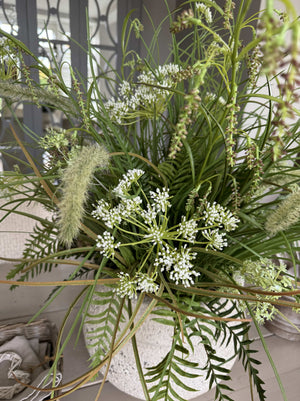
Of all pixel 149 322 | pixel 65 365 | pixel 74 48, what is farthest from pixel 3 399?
pixel 74 48

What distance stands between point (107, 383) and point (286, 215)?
1.25 ft

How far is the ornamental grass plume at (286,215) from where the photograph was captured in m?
0.30

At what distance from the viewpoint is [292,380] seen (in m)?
0.53

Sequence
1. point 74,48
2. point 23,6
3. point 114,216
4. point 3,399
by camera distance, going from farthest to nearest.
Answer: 1. point 74,48
2. point 23,6
3. point 3,399
4. point 114,216

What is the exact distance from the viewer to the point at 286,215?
1.00ft

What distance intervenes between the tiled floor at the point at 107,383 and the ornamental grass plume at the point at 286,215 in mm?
313

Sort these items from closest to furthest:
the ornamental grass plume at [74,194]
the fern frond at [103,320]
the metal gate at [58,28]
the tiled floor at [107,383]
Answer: the ornamental grass plume at [74,194] → the fern frond at [103,320] → the tiled floor at [107,383] → the metal gate at [58,28]

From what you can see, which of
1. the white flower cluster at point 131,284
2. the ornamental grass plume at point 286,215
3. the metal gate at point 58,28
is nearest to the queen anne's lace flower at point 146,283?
the white flower cluster at point 131,284

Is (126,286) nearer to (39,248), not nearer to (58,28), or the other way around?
(39,248)

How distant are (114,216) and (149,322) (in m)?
0.14

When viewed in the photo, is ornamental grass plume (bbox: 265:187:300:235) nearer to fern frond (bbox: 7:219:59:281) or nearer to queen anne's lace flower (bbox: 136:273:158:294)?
queen anne's lace flower (bbox: 136:273:158:294)

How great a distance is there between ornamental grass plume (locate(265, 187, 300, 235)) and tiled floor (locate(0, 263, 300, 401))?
0.31 metres

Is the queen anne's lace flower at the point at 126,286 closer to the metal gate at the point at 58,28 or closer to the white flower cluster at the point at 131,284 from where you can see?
the white flower cluster at the point at 131,284

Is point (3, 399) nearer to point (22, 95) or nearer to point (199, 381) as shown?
point (199, 381)
